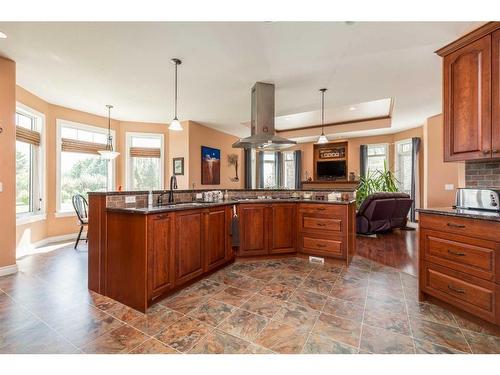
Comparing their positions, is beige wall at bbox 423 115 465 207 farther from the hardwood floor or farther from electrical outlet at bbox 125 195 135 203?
electrical outlet at bbox 125 195 135 203

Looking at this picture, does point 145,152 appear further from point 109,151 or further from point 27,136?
point 27,136

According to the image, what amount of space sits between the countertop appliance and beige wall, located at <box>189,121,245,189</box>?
4515 millimetres

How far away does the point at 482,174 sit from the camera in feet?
7.55

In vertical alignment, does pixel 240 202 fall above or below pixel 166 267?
above

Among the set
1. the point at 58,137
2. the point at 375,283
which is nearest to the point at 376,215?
the point at 375,283

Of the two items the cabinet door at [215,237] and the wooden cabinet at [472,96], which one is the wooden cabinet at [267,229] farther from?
the wooden cabinet at [472,96]

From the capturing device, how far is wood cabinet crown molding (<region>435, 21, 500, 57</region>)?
74.6 inches

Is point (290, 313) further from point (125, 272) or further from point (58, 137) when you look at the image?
point (58, 137)

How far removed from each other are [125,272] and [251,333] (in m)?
1.25

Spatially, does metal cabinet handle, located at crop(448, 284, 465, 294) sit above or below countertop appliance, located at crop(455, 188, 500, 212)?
below

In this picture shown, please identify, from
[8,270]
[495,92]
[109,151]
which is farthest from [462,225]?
[109,151]

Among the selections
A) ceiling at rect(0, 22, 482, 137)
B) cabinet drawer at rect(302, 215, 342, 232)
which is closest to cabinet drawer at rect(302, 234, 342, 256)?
cabinet drawer at rect(302, 215, 342, 232)

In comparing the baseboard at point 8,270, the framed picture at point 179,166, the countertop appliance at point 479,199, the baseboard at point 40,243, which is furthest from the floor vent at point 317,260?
the baseboard at point 40,243
